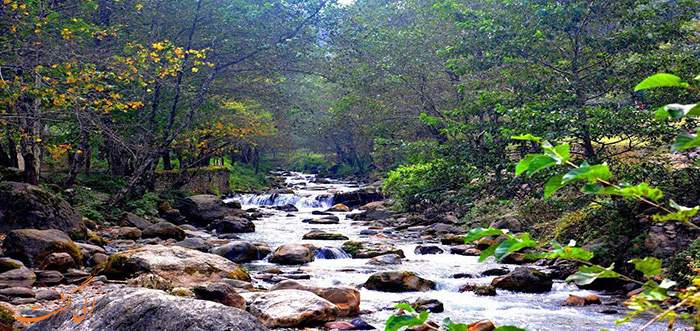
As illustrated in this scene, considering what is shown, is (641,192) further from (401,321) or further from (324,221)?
(324,221)

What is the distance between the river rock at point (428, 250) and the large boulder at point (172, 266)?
5.71 metres

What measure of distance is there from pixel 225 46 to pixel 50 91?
9.67 metres

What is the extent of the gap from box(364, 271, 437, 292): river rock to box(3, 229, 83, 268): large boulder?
6.09 meters

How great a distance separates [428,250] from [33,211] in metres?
10.6

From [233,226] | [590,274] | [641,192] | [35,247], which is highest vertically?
[641,192]

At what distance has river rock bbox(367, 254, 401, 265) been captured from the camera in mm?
12642

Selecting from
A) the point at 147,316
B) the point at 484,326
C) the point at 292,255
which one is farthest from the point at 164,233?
the point at 147,316

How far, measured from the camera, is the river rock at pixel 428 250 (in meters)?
14.1

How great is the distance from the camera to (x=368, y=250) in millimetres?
14297

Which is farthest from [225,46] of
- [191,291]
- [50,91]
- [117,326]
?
[117,326]

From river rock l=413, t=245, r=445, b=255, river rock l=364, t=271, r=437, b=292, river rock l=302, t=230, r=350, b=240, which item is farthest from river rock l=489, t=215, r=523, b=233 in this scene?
river rock l=364, t=271, r=437, b=292

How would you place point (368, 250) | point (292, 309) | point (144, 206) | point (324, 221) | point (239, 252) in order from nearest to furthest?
point (292, 309)
point (239, 252)
point (368, 250)
point (144, 206)
point (324, 221)

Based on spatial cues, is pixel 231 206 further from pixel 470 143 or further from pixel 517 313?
pixel 517 313

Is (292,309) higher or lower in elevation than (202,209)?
higher
